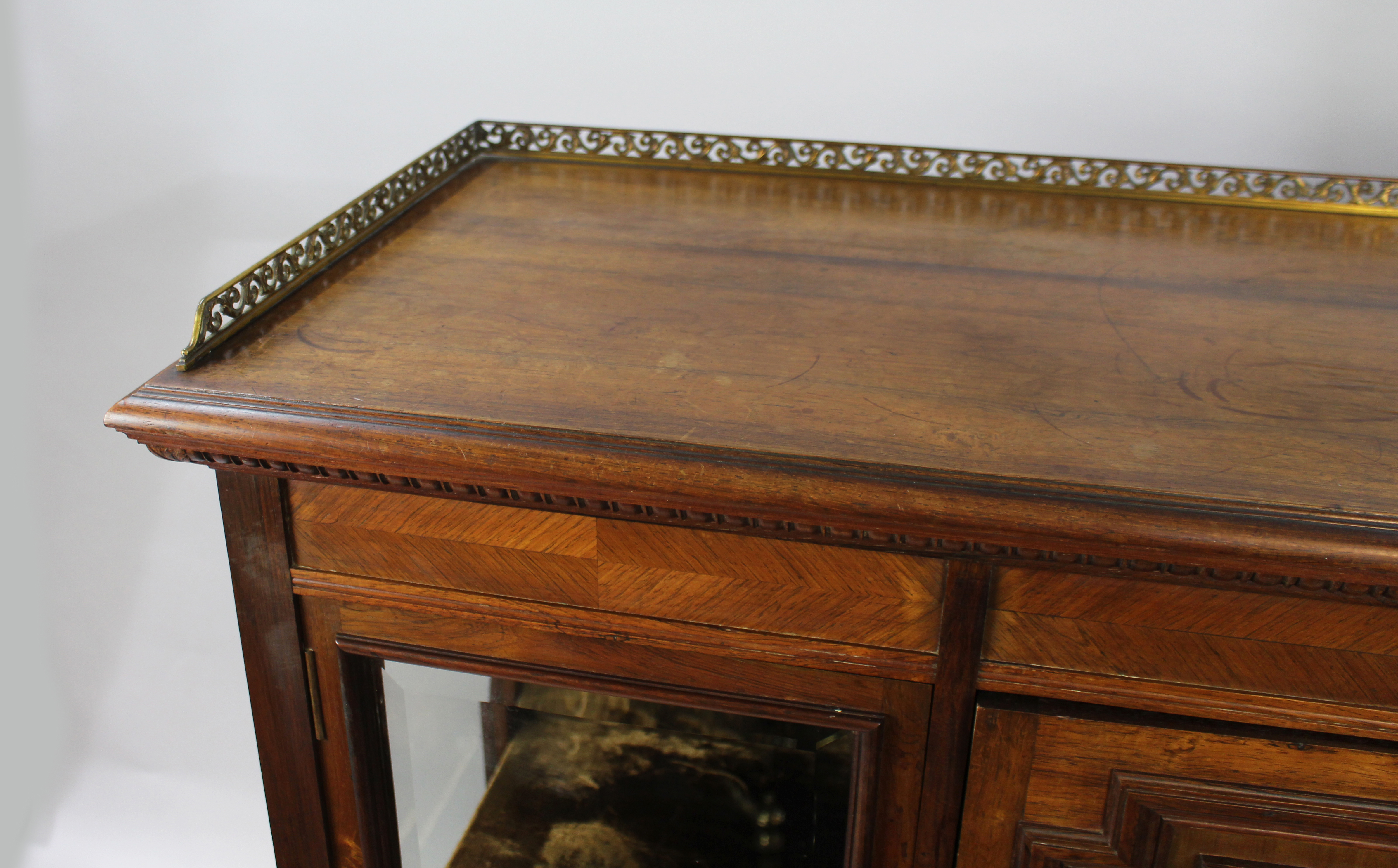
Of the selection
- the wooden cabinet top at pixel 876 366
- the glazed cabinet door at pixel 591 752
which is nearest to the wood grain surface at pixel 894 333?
the wooden cabinet top at pixel 876 366

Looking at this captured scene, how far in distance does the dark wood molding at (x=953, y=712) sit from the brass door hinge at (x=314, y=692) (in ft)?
1.16

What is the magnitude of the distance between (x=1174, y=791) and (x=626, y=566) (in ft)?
1.01

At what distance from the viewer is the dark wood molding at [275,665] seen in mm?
646

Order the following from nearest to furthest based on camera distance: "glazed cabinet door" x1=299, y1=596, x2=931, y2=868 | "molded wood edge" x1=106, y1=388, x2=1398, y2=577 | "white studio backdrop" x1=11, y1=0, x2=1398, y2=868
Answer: "molded wood edge" x1=106, y1=388, x2=1398, y2=577, "glazed cabinet door" x1=299, y1=596, x2=931, y2=868, "white studio backdrop" x1=11, y1=0, x2=1398, y2=868

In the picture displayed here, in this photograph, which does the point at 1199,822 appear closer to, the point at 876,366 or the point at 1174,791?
the point at 1174,791

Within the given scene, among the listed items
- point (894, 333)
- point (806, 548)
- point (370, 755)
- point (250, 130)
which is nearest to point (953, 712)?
point (806, 548)

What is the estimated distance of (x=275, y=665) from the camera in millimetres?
686

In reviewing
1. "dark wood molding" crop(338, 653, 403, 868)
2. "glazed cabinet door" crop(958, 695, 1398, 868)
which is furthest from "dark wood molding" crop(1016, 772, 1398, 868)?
"dark wood molding" crop(338, 653, 403, 868)

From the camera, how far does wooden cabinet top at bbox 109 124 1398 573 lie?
538mm

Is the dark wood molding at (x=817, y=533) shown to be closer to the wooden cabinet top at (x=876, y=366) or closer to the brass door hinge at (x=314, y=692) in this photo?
the wooden cabinet top at (x=876, y=366)

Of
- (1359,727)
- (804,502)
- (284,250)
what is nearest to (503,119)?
(284,250)

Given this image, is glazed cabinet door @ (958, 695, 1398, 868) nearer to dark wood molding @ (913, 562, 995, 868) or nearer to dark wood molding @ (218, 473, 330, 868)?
dark wood molding @ (913, 562, 995, 868)

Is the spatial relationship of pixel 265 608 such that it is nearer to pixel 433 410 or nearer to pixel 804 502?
pixel 433 410

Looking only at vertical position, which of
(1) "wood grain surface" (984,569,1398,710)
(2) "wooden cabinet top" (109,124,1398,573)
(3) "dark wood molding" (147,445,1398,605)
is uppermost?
(2) "wooden cabinet top" (109,124,1398,573)
